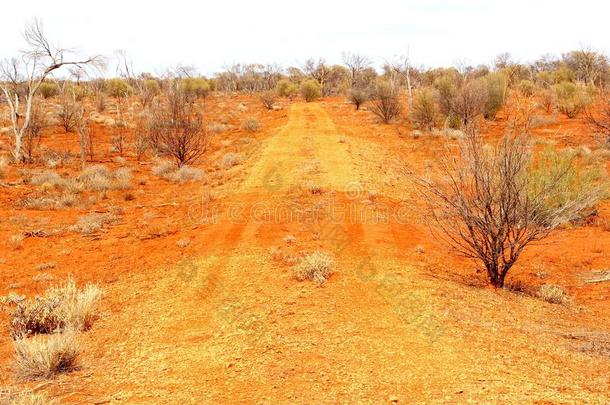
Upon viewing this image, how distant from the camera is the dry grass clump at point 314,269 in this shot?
24.2 ft

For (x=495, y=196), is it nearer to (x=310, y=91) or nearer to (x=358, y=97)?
(x=358, y=97)

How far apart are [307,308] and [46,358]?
3038 mm

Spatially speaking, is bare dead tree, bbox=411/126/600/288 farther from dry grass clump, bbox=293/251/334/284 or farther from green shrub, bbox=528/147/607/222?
green shrub, bbox=528/147/607/222

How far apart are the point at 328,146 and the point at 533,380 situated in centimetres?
1738

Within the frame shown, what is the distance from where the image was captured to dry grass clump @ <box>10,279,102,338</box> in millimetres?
6027

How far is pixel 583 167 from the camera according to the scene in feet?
56.0

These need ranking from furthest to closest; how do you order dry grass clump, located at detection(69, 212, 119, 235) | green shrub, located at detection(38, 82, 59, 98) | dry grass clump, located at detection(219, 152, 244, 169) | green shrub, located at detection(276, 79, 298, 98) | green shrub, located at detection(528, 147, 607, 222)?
green shrub, located at detection(276, 79, 298, 98) → green shrub, located at detection(38, 82, 59, 98) → dry grass clump, located at detection(219, 152, 244, 169) → dry grass clump, located at detection(69, 212, 119, 235) → green shrub, located at detection(528, 147, 607, 222)

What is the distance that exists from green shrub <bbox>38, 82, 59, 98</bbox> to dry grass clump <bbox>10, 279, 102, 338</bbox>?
45.7 m

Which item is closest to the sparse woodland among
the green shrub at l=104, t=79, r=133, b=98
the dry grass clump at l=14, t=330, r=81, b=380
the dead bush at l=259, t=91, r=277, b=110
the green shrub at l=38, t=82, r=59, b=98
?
the dry grass clump at l=14, t=330, r=81, b=380

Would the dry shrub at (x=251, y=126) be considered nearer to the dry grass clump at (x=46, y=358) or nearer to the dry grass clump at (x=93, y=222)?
the dry grass clump at (x=93, y=222)

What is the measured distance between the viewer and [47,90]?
46625mm

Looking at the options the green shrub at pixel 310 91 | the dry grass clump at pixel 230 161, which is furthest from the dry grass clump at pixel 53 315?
the green shrub at pixel 310 91

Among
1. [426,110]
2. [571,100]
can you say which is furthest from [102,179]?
[571,100]

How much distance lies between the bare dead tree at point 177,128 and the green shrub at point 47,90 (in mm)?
32357
